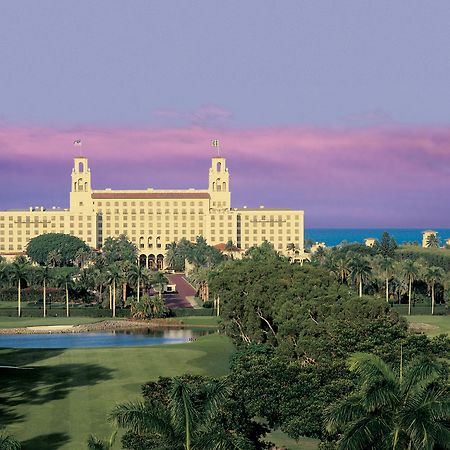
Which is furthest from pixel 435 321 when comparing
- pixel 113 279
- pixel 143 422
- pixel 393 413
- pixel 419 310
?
pixel 143 422

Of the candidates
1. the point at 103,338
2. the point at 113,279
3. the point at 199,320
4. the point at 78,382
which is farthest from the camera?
the point at 113,279

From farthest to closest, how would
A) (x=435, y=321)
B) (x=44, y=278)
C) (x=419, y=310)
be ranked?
1. (x=419, y=310)
2. (x=44, y=278)
3. (x=435, y=321)

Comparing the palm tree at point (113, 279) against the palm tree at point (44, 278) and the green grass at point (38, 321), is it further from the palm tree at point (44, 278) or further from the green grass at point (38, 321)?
the palm tree at point (44, 278)

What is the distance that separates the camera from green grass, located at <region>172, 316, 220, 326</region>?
109m

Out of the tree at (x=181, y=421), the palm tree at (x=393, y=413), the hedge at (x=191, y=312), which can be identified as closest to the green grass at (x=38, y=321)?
the hedge at (x=191, y=312)

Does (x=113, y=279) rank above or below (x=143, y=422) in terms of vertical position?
above

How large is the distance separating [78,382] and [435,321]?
205 ft

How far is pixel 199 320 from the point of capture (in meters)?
112

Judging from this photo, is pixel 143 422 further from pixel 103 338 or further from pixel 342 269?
pixel 342 269

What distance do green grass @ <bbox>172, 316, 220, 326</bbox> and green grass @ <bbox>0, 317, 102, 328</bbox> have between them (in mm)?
10990

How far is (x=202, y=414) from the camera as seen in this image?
83.1 feet

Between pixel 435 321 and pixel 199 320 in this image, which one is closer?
pixel 435 321

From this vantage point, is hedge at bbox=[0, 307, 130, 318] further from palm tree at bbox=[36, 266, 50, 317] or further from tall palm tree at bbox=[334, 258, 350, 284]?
tall palm tree at bbox=[334, 258, 350, 284]

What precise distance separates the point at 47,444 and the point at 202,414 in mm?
20433
